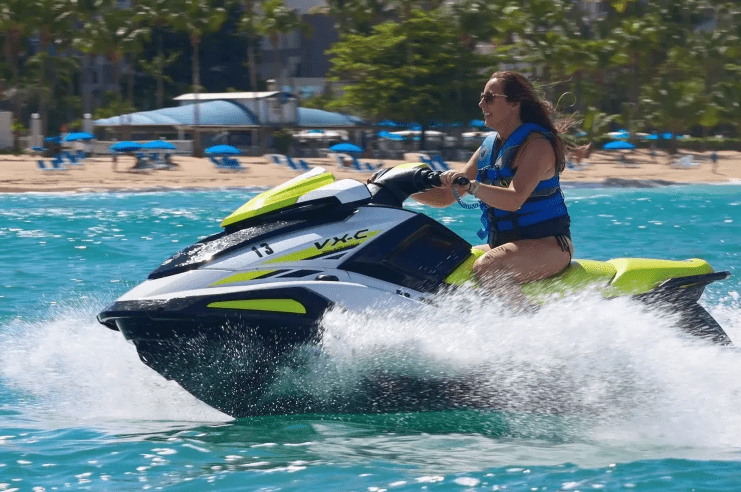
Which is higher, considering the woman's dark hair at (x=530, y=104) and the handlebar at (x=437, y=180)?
the woman's dark hair at (x=530, y=104)

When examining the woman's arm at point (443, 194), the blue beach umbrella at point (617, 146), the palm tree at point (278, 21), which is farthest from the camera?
the palm tree at point (278, 21)

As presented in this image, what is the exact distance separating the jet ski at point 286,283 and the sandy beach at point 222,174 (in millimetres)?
23967

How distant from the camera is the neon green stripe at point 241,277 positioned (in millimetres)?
4074

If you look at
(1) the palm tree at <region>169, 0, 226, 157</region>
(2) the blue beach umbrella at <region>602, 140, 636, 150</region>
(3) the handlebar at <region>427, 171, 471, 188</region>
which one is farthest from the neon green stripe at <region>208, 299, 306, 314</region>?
(1) the palm tree at <region>169, 0, 226, 157</region>

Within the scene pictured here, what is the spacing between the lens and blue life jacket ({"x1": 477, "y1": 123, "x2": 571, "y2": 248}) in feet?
14.4

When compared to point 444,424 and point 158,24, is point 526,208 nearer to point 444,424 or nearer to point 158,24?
point 444,424

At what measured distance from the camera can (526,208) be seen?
4438 millimetres

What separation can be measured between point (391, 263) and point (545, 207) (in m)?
0.70

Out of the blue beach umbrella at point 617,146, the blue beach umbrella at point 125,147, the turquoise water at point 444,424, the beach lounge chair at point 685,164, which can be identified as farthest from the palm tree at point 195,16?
the turquoise water at point 444,424

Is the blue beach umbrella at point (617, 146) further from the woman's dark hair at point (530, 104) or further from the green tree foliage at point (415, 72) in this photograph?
the woman's dark hair at point (530, 104)

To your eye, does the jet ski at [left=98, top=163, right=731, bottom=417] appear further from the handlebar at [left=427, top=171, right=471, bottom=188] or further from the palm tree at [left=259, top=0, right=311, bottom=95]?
the palm tree at [left=259, top=0, right=311, bottom=95]

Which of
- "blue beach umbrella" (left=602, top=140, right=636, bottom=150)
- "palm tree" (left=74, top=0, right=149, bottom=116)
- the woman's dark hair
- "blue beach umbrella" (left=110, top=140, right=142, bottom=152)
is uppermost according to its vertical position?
"palm tree" (left=74, top=0, right=149, bottom=116)

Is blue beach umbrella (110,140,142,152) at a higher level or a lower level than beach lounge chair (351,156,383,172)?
higher

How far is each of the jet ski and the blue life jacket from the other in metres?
0.18
